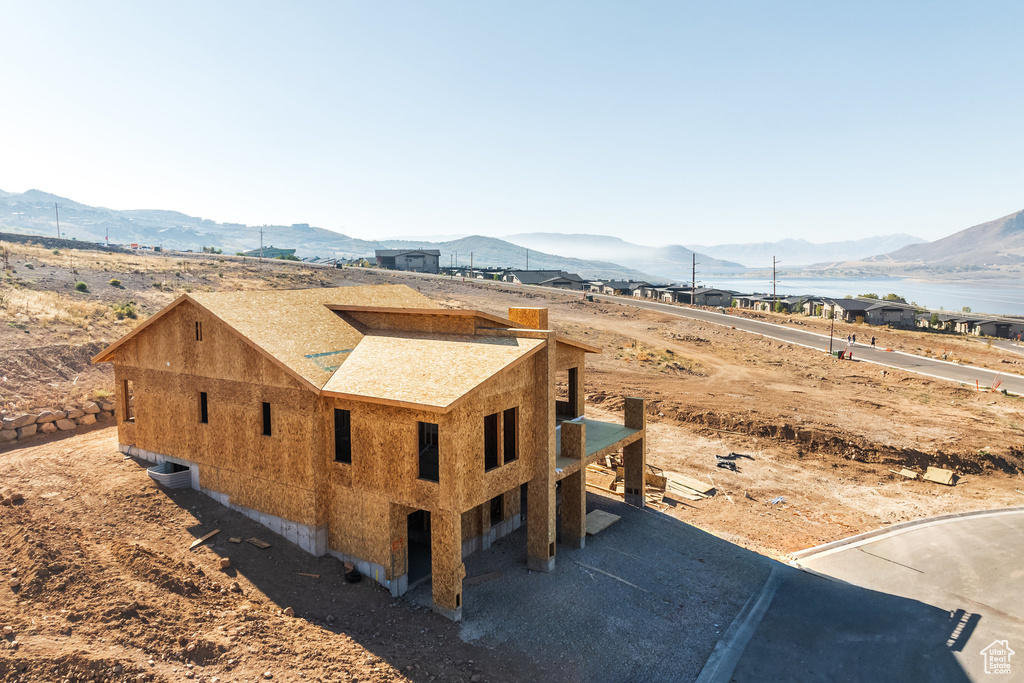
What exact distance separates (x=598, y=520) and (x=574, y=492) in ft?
9.35

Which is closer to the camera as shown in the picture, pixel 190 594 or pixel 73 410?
pixel 190 594

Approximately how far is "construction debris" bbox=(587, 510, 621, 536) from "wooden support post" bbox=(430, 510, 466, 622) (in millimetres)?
7007

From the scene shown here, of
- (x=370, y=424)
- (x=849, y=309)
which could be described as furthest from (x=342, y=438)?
(x=849, y=309)

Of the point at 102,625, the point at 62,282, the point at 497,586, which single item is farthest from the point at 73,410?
the point at 62,282

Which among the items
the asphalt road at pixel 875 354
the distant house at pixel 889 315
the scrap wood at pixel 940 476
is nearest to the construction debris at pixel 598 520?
the scrap wood at pixel 940 476

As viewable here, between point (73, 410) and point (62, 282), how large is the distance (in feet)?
117

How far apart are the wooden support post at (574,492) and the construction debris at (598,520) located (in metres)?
1.12

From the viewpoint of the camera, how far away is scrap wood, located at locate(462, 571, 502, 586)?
57.9ft

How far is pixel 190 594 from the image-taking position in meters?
15.5

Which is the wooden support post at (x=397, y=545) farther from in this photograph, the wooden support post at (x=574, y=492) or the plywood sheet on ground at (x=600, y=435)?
the plywood sheet on ground at (x=600, y=435)

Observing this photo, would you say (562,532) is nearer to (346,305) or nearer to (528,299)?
(346,305)

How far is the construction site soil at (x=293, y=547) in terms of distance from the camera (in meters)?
13.8

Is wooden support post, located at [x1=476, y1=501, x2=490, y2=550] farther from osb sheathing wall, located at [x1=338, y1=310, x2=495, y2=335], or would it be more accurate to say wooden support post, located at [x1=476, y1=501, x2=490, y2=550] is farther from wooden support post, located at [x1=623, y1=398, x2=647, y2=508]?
wooden support post, located at [x1=623, y1=398, x2=647, y2=508]

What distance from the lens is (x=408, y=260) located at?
143125 mm
